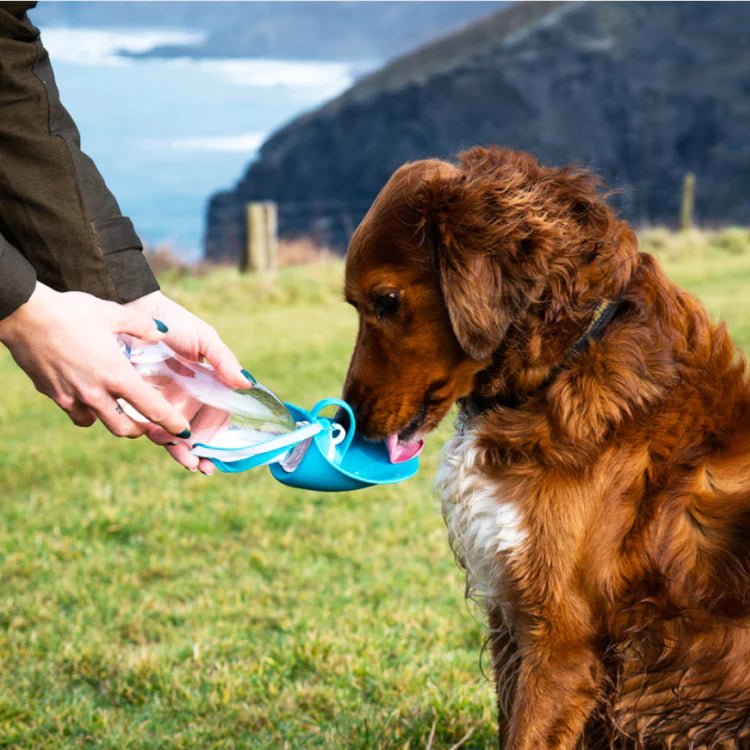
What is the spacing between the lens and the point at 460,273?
→ 2797 mm

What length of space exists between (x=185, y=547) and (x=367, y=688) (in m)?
1.87

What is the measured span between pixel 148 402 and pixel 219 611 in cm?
236

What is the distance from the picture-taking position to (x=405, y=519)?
5789 mm

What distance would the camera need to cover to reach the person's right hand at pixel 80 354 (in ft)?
7.83

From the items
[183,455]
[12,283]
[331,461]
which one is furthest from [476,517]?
[12,283]

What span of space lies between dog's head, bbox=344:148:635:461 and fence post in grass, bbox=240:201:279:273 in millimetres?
12976

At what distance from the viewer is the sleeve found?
233 cm

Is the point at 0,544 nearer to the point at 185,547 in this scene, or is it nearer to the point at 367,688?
the point at 185,547

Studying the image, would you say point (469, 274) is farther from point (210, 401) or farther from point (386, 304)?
point (210, 401)

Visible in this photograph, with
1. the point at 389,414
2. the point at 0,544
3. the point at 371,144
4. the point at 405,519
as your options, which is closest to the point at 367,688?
the point at 389,414

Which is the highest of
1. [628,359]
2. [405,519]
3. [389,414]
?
[628,359]

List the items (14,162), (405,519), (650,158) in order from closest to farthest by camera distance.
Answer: (14,162), (405,519), (650,158)

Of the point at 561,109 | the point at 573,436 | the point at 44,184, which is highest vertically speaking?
the point at 44,184

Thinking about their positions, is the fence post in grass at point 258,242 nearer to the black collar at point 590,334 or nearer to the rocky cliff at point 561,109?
the black collar at point 590,334
